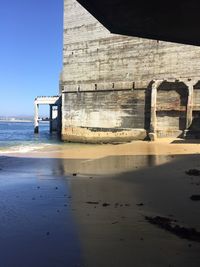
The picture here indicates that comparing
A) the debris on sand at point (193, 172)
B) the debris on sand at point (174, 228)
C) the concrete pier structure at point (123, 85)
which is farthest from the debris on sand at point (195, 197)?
the concrete pier structure at point (123, 85)

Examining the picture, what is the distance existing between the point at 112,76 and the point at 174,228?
102 feet

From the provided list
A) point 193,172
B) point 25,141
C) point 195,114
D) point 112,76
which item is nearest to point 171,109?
point 195,114

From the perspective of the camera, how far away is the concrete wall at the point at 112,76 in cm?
3422

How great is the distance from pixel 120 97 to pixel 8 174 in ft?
72.9

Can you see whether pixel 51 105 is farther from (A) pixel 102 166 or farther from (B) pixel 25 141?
(A) pixel 102 166

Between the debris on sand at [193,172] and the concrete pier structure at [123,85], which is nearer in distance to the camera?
the debris on sand at [193,172]

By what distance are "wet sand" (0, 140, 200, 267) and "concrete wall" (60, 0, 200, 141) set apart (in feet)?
59.0

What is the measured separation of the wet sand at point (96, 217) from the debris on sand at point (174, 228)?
0.49 ft

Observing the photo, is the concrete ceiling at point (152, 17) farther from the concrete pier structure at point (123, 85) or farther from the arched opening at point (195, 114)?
the concrete pier structure at point (123, 85)

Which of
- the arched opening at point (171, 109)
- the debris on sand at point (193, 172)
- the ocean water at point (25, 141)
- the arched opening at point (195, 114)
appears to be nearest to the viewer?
the debris on sand at point (193, 172)

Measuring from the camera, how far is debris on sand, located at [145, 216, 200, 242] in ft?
23.7

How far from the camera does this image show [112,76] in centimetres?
3809

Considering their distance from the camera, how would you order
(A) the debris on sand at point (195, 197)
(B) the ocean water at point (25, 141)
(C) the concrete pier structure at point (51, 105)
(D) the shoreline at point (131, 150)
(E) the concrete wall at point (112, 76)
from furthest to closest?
(C) the concrete pier structure at point (51, 105) < (B) the ocean water at point (25, 141) < (E) the concrete wall at point (112, 76) < (D) the shoreline at point (131, 150) < (A) the debris on sand at point (195, 197)

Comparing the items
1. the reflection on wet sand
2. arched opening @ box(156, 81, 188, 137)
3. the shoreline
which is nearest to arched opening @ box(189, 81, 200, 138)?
arched opening @ box(156, 81, 188, 137)
